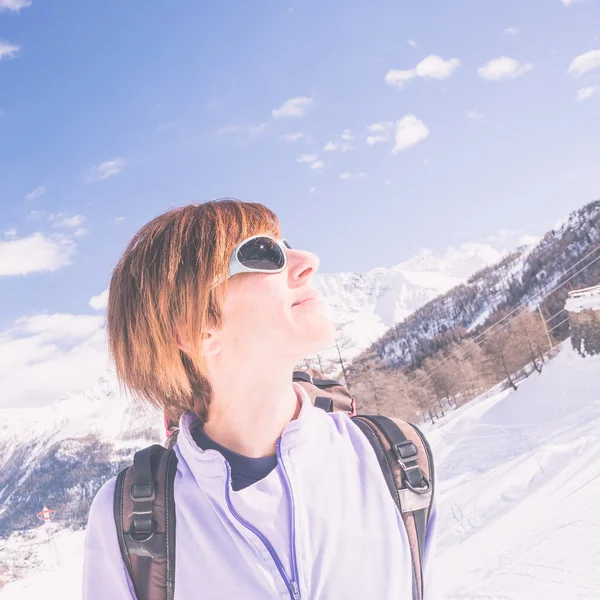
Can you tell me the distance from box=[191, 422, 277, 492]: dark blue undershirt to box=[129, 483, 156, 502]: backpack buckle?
228 millimetres

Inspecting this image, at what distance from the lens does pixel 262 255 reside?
1.54 metres

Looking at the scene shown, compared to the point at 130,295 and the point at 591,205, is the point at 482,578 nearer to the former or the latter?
the point at 130,295

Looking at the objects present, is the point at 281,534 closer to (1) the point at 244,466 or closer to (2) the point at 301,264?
(1) the point at 244,466

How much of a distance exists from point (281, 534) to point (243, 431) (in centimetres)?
32

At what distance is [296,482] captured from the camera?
1403mm

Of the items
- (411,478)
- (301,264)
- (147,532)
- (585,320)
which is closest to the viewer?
(147,532)

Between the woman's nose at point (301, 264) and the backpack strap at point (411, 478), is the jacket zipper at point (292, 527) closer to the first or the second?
the backpack strap at point (411, 478)

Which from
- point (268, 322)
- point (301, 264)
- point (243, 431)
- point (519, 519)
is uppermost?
point (301, 264)

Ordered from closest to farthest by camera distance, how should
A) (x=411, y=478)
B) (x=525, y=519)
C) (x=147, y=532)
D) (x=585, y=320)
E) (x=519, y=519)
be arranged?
(x=147, y=532) < (x=411, y=478) < (x=525, y=519) < (x=519, y=519) < (x=585, y=320)

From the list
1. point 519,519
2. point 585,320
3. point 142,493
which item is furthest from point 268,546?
point 585,320

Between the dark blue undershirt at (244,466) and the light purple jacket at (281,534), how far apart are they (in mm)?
74

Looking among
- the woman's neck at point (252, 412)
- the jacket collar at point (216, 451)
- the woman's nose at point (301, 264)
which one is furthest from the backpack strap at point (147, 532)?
the woman's nose at point (301, 264)

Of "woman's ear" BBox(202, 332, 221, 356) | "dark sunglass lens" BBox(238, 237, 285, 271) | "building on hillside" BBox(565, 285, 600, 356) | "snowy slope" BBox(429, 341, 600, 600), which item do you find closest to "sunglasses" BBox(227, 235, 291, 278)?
"dark sunglass lens" BBox(238, 237, 285, 271)

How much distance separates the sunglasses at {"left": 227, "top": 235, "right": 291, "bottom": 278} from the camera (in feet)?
4.87
